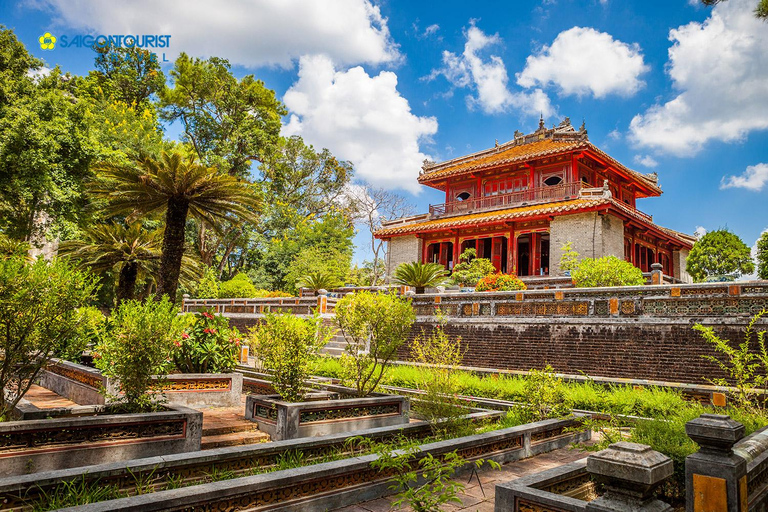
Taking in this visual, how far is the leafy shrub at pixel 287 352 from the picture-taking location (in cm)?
623

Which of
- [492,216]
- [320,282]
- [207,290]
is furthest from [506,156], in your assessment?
[207,290]

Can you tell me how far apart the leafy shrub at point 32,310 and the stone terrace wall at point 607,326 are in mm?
8146

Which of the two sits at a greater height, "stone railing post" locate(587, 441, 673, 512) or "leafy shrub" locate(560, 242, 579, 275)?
"leafy shrub" locate(560, 242, 579, 275)

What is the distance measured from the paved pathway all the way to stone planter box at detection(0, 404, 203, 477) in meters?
2.03

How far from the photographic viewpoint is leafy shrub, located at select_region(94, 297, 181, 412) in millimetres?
5160

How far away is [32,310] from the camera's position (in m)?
4.54

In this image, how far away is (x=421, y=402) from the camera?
262 inches

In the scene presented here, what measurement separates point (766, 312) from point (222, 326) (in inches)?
407

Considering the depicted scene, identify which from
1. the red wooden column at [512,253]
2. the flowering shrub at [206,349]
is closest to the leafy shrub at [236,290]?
the red wooden column at [512,253]

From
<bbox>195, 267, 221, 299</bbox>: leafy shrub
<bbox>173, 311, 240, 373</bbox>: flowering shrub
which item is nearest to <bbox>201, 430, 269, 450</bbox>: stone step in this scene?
<bbox>173, 311, 240, 373</bbox>: flowering shrub

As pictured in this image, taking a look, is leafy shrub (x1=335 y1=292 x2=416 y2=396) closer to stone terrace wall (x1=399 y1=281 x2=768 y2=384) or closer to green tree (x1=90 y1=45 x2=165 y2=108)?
stone terrace wall (x1=399 y1=281 x2=768 y2=384)

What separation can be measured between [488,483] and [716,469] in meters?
2.29

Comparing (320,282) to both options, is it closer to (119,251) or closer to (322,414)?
(119,251)

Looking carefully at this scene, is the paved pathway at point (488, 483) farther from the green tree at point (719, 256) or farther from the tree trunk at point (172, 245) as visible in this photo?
the green tree at point (719, 256)
